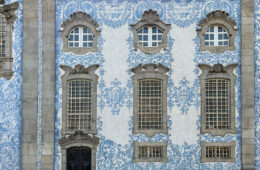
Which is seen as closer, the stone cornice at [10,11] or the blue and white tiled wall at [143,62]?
the blue and white tiled wall at [143,62]

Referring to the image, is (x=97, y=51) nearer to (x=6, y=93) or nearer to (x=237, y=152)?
(x=6, y=93)

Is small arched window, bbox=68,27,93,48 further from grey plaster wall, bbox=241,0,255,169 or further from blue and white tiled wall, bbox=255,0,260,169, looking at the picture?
blue and white tiled wall, bbox=255,0,260,169

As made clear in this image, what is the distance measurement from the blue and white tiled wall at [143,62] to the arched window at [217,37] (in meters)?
0.49

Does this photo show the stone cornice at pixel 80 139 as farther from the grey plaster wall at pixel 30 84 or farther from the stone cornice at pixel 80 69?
the stone cornice at pixel 80 69

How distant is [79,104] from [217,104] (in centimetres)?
571

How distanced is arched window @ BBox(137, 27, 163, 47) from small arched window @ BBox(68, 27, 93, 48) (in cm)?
213

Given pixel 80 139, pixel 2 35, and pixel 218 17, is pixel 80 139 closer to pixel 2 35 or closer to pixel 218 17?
pixel 2 35

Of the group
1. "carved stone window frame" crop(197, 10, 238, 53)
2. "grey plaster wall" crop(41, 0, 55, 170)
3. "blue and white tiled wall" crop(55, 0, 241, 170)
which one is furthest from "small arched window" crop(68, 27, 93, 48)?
"carved stone window frame" crop(197, 10, 238, 53)

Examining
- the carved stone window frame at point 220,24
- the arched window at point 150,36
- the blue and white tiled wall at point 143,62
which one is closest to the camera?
the blue and white tiled wall at point 143,62

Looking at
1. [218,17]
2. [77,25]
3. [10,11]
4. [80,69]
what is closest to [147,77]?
[80,69]

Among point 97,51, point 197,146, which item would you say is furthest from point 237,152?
point 97,51

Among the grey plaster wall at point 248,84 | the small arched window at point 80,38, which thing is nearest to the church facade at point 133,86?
the grey plaster wall at point 248,84

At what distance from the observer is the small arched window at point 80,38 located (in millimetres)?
15359

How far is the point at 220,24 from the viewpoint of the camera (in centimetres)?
1502
